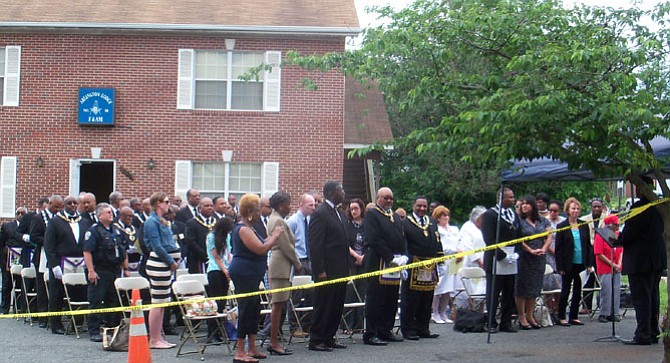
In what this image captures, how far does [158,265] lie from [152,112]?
10.8m

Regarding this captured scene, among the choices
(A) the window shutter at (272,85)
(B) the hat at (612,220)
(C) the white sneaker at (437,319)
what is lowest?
(C) the white sneaker at (437,319)

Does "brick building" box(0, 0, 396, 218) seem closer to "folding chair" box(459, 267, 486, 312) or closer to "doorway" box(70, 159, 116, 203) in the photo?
"doorway" box(70, 159, 116, 203)

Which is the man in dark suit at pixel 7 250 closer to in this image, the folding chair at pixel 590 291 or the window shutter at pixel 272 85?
the window shutter at pixel 272 85

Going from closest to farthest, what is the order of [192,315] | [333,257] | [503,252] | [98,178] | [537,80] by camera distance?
[537,80] < [192,315] < [333,257] < [503,252] < [98,178]

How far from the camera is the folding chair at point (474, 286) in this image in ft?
46.9

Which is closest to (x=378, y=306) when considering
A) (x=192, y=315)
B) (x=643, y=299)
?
(x=192, y=315)

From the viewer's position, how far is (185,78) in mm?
22016

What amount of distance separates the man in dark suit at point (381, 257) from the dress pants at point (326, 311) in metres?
0.66

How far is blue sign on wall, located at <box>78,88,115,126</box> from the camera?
21969 millimetres

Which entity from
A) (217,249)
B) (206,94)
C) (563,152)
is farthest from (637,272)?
(206,94)

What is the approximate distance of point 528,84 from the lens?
891 centimetres

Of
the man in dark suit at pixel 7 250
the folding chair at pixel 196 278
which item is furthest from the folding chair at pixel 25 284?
the folding chair at pixel 196 278

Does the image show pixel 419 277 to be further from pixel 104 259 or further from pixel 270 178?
pixel 270 178

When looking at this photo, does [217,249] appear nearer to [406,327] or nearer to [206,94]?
[406,327]
